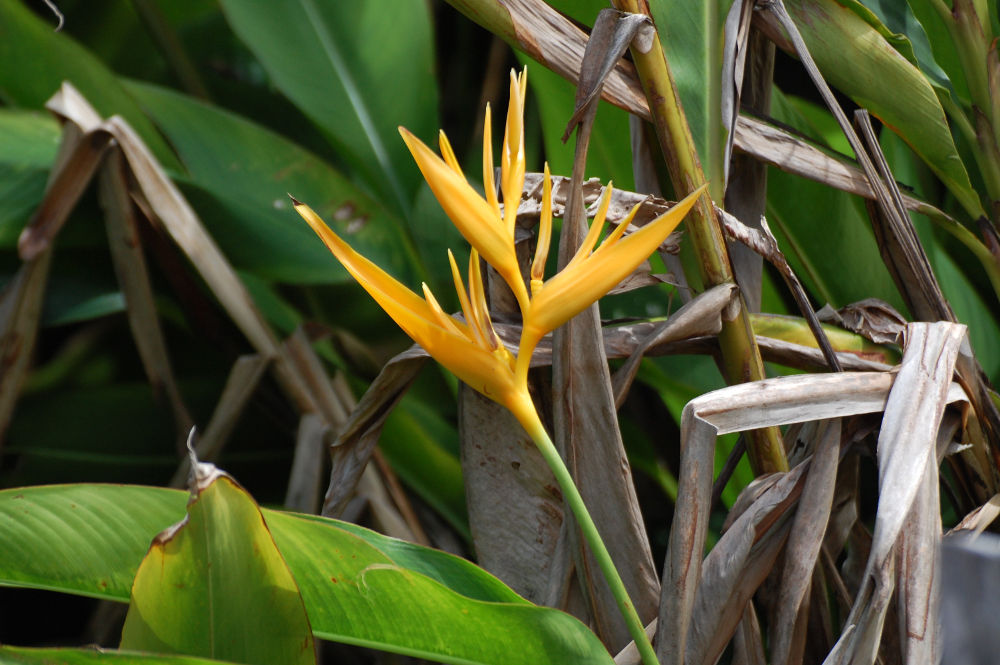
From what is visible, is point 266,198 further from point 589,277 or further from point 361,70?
point 589,277

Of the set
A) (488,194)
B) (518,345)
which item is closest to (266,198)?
(518,345)

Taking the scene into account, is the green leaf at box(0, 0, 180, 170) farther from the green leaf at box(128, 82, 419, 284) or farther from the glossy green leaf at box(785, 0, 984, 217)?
the glossy green leaf at box(785, 0, 984, 217)

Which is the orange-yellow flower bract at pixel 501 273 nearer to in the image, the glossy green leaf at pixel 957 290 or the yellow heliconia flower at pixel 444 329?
the yellow heliconia flower at pixel 444 329

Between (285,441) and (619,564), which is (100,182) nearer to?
(285,441)

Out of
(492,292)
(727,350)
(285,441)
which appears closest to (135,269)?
(285,441)

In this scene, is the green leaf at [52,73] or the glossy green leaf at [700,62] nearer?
the glossy green leaf at [700,62]

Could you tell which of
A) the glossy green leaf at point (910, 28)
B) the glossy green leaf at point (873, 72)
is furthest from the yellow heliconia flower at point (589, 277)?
the glossy green leaf at point (910, 28)

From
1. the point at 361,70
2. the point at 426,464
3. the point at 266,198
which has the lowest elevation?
the point at 426,464
